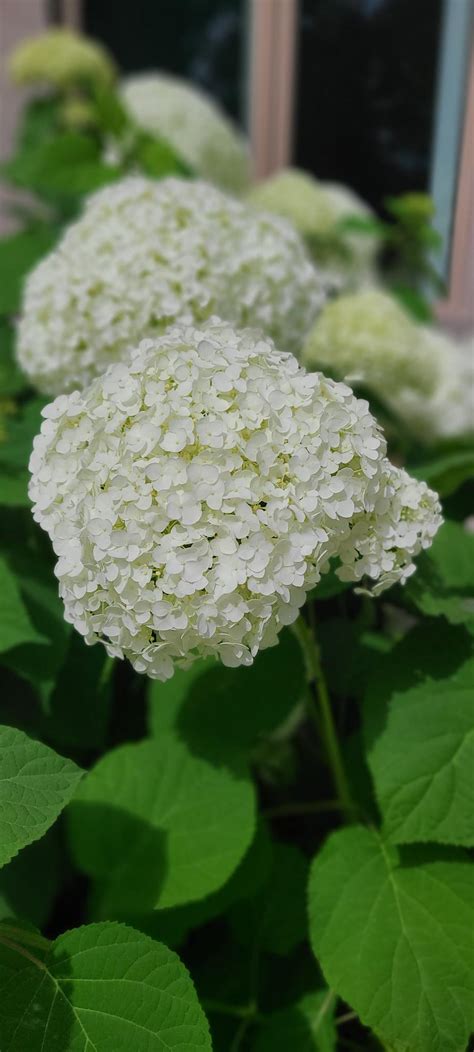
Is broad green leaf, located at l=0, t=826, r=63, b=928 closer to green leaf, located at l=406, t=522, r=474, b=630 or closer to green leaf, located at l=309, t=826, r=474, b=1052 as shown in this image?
green leaf, located at l=309, t=826, r=474, b=1052

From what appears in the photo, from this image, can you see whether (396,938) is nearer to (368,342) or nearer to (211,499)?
(211,499)

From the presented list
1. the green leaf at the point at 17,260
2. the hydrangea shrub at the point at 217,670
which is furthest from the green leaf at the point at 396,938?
the green leaf at the point at 17,260

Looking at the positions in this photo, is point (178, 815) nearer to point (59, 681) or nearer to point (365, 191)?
point (59, 681)

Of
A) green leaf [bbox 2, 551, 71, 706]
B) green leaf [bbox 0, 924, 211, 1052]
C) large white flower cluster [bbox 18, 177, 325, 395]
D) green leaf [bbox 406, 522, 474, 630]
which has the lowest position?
green leaf [bbox 0, 924, 211, 1052]

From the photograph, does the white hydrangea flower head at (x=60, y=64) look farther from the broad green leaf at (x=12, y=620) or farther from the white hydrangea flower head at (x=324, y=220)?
the broad green leaf at (x=12, y=620)

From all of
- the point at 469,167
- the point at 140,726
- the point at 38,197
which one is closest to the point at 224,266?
the point at 140,726

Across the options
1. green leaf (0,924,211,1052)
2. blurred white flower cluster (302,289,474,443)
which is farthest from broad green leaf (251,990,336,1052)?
blurred white flower cluster (302,289,474,443)
